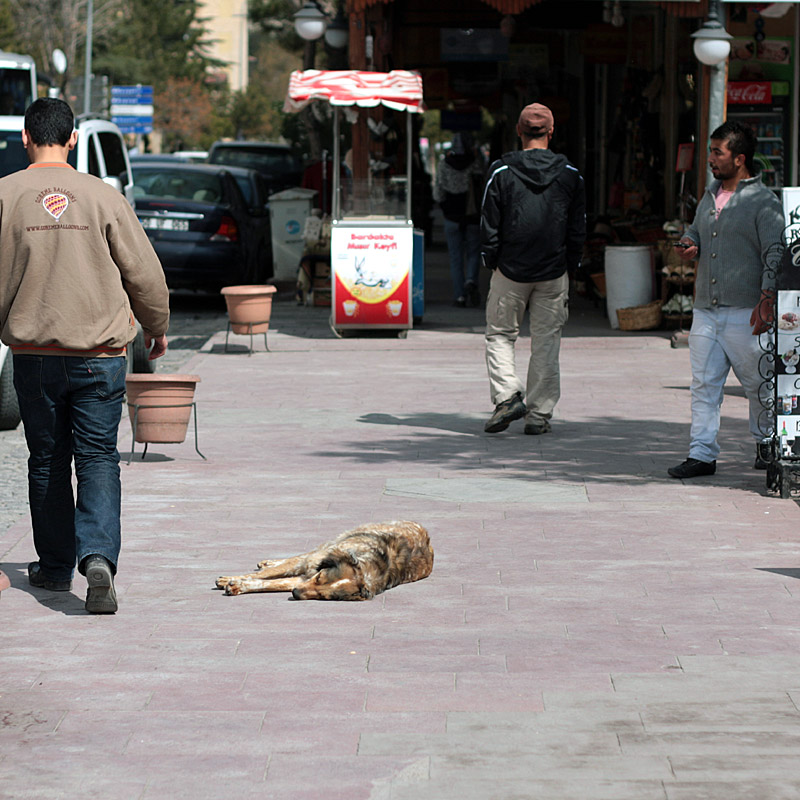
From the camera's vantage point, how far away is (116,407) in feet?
19.0

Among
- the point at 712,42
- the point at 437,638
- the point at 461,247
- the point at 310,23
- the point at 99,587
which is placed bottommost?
the point at 437,638

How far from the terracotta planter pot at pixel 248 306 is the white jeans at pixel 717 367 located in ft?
19.8

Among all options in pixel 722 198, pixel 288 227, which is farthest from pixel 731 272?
pixel 288 227

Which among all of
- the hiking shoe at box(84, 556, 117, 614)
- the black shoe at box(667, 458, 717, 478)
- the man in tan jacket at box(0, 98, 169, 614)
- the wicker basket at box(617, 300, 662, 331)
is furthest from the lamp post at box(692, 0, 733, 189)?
the hiking shoe at box(84, 556, 117, 614)

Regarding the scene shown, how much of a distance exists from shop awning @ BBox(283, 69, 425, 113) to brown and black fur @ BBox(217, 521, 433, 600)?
9.71 m

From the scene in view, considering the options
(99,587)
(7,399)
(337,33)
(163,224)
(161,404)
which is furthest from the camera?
(337,33)

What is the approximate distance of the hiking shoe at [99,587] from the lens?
18.2 ft

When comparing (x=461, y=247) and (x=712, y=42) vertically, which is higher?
(x=712, y=42)

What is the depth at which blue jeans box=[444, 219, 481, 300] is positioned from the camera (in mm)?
17766

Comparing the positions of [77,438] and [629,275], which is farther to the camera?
[629,275]

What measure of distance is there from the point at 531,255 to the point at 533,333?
522 mm

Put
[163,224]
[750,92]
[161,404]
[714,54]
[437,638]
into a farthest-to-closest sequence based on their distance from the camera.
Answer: [750,92] → [163,224] → [714,54] → [161,404] → [437,638]

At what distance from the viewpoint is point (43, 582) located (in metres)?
5.99

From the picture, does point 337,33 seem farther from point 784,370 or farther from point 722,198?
point 784,370
